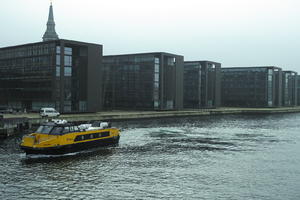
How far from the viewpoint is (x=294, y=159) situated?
4616 centimetres

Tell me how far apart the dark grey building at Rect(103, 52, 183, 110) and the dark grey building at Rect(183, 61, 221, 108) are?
96.3 feet

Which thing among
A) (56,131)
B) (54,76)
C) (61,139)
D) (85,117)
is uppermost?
(54,76)

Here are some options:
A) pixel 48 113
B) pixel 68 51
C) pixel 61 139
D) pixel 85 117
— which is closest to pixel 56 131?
pixel 61 139

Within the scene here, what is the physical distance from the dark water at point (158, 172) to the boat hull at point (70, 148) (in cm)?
87

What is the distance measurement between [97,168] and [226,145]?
85.3ft

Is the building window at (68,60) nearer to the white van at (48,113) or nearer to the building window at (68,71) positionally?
the building window at (68,71)

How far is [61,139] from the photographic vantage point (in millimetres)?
45594

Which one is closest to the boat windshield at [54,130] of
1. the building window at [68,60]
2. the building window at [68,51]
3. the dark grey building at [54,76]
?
the dark grey building at [54,76]

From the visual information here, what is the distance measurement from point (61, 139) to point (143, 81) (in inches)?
3634

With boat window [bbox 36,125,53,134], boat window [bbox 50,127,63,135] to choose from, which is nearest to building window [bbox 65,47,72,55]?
boat window [bbox 36,125,53,134]

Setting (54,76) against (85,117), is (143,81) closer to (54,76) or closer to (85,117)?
(54,76)

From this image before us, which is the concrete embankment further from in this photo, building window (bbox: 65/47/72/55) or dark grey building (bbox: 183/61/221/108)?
dark grey building (bbox: 183/61/221/108)

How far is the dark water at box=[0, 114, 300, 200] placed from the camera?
30.3 metres

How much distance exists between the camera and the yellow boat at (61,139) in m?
43.9
